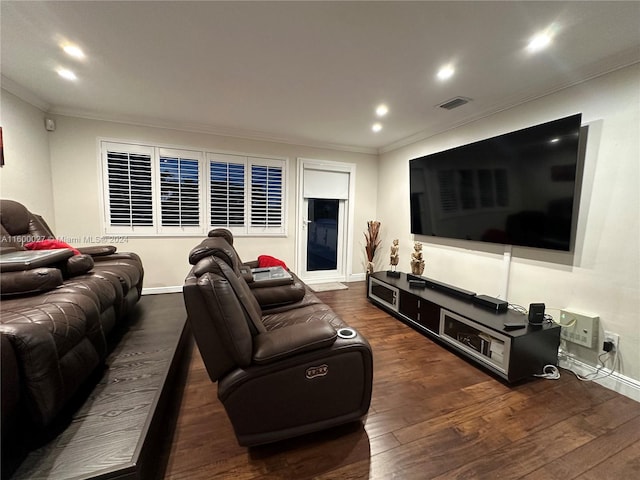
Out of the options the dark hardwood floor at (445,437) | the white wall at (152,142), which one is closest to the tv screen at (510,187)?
the dark hardwood floor at (445,437)

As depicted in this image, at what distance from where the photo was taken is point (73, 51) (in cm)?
→ 202

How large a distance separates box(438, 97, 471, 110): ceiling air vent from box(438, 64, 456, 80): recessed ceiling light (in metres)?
0.47

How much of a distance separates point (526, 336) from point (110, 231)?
4.57 meters

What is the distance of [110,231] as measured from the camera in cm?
347

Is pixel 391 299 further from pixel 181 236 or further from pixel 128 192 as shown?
pixel 128 192

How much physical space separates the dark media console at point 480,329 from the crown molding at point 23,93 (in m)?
4.36

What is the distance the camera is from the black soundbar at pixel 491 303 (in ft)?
7.80

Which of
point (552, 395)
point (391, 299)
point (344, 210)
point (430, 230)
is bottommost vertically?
point (552, 395)

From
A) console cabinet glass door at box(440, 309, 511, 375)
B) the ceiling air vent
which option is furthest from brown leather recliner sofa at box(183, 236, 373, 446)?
the ceiling air vent

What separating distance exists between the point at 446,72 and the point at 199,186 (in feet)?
10.6

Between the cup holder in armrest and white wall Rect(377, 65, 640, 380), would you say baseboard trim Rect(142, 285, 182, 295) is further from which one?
white wall Rect(377, 65, 640, 380)

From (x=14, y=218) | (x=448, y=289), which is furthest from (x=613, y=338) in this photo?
(x=14, y=218)

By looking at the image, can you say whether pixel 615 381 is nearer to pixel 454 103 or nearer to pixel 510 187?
pixel 510 187

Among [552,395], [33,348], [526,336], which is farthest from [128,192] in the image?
[552,395]
